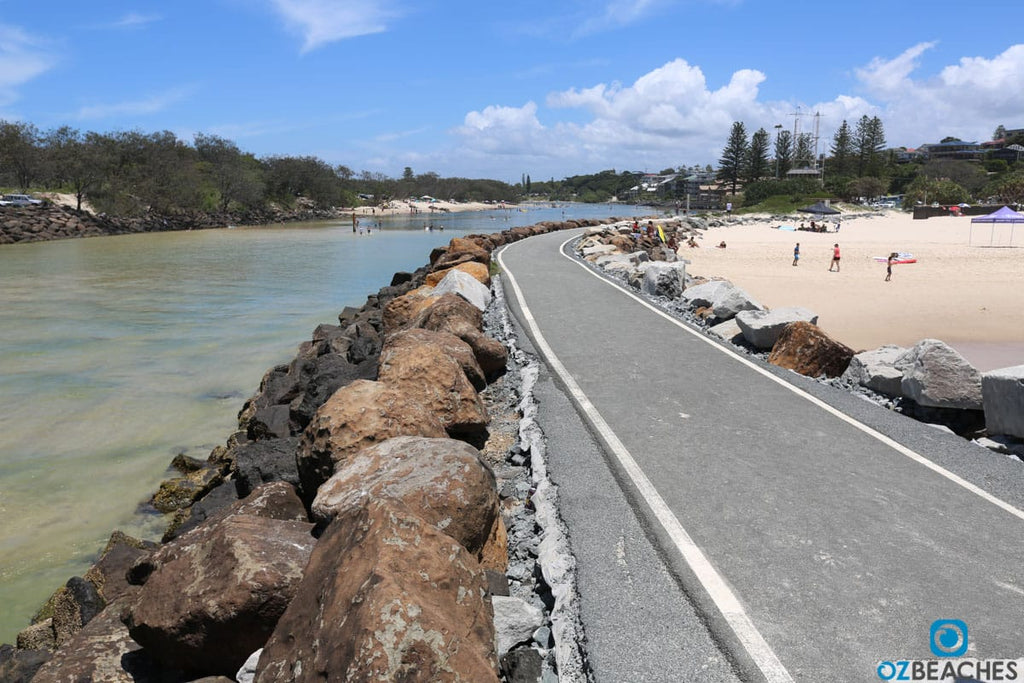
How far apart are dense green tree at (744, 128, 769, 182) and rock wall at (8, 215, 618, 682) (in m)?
125

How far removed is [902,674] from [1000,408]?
457 cm

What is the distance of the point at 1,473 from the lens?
1084 cm

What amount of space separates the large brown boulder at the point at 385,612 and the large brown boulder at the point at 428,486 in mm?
657

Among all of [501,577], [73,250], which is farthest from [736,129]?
[501,577]

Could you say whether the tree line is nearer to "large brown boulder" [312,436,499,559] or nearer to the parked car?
the parked car

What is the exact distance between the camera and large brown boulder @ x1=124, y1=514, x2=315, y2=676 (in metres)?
3.90

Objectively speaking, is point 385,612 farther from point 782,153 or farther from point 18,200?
point 782,153

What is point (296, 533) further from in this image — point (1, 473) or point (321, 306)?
point (321, 306)

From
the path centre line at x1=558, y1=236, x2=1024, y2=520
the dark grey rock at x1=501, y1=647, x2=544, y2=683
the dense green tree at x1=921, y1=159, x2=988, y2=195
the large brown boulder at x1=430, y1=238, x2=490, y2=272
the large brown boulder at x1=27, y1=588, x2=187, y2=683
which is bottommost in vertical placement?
the large brown boulder at x1=27, y1=588, x2=187, y2=683

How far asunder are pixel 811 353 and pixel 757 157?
12213cm

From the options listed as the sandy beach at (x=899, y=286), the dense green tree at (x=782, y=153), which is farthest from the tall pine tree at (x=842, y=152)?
the sandy beach at (x=899, y=286)

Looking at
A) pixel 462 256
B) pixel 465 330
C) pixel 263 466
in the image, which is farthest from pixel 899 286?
pixel 263 466

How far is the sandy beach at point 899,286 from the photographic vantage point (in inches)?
692

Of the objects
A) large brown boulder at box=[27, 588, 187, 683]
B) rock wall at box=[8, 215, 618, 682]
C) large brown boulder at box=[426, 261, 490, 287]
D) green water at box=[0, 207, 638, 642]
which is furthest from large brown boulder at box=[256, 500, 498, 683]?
large brown boulder at box=[426, 261, 490, 287]
